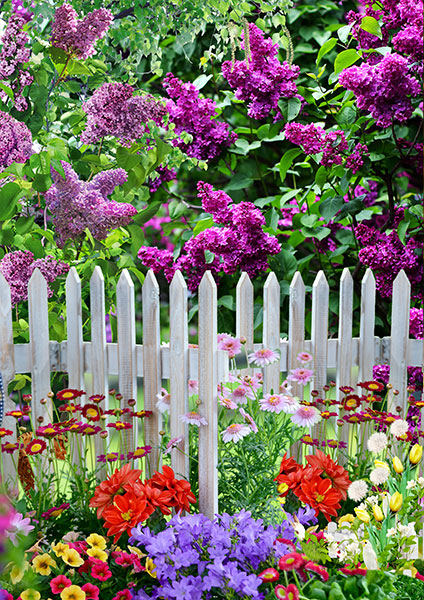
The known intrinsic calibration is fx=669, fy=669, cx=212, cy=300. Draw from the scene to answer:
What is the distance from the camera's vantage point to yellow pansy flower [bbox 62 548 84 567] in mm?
1701

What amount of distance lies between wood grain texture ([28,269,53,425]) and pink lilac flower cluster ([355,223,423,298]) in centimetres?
130

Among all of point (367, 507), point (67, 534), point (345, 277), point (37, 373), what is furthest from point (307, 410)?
point (37, 373)

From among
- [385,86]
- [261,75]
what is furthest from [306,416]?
[261,75]

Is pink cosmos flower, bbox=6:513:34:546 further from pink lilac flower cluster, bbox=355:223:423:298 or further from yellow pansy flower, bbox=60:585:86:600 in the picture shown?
pink lilac flower cluster, bbox=355:223:423:298

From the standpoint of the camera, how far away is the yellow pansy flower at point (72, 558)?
170cm

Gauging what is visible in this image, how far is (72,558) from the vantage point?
1713 mm

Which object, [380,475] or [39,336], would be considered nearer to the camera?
[380,475]

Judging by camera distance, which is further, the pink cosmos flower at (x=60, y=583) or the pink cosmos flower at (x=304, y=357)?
the pink cosmos flower at (x=304, y=357)

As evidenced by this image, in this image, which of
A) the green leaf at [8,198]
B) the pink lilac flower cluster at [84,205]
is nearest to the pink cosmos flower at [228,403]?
the pink lilac flower cluster at [84,205]

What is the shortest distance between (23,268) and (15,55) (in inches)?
30.6

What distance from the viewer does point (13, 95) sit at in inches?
96.7

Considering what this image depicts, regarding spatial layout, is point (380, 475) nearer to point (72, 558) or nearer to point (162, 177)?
point (72, 558)

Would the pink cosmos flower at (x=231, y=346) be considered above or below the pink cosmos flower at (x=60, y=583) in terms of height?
above

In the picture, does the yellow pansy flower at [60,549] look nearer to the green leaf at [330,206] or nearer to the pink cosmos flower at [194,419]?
the pink cosmos flower at [194,419]
